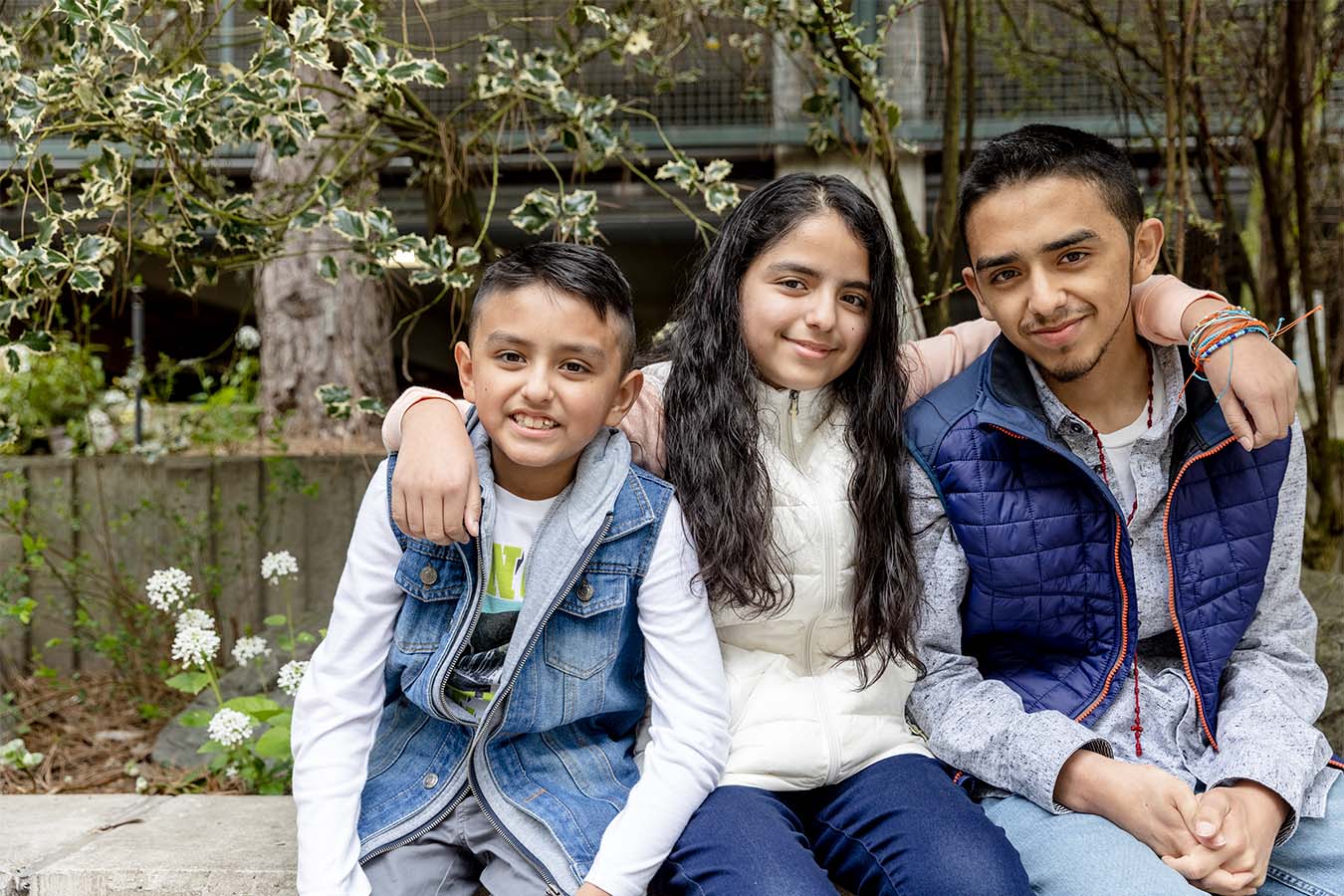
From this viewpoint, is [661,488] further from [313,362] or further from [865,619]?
[313,362]

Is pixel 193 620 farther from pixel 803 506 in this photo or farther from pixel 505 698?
pixel 803 506

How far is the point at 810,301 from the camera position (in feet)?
6.47

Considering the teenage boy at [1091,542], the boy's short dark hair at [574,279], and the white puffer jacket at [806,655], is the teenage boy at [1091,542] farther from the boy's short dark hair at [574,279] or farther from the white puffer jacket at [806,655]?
the boy's short dark hair at [574,279]

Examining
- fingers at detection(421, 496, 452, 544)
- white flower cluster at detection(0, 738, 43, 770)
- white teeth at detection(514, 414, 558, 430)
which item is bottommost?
white flower cluster at detection(0, 738, 43, 770)

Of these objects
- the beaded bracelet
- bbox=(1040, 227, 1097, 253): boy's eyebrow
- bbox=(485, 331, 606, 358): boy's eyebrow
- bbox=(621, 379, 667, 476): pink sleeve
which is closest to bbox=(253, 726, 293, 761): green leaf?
bbox=(621, 379, 667, 476): pink sleeve

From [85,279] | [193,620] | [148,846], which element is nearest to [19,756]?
[193,620]

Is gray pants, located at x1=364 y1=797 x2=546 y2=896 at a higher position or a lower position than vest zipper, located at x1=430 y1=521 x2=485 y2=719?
lower

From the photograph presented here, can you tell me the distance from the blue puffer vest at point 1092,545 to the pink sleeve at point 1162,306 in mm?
109

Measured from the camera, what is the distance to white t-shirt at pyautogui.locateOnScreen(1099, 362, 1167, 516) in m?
1.98

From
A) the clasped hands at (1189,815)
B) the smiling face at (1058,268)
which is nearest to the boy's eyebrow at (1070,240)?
the smiling face at (1058,268)

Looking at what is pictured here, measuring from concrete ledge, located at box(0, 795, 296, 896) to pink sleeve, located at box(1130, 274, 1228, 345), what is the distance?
1702mm

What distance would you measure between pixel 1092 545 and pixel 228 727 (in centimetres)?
173

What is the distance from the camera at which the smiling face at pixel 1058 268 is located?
188cm

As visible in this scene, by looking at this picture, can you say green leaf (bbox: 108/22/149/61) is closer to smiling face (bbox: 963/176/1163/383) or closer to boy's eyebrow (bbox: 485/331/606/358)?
boy's eyebrow (bbox: 485/331/606/358)
